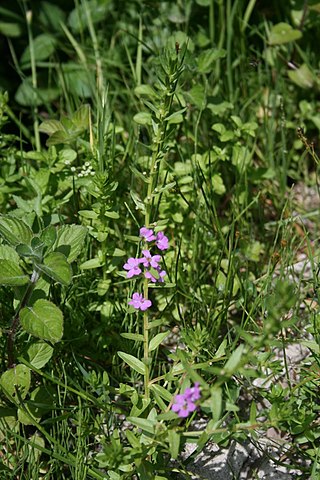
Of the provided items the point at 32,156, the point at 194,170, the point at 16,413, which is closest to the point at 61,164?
the point at 32,156

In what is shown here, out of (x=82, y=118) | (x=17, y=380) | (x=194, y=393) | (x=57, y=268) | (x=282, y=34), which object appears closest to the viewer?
(x=194, y=393)

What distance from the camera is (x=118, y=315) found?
81.3 inches

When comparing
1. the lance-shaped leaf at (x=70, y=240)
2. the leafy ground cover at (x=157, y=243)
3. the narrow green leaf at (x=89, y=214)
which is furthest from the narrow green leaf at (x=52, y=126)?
the lance-shaped leaf at (x=70, y=240)

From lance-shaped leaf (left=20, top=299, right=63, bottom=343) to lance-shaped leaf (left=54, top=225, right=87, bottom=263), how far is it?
15 cm

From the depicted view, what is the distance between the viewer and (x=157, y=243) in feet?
5.48

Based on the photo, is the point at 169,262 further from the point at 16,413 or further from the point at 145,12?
the point at 145,12

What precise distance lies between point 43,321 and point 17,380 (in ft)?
0.68

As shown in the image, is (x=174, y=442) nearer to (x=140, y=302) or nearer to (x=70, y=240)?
(x=140, y=302)

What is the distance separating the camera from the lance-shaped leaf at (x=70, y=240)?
1.82 m

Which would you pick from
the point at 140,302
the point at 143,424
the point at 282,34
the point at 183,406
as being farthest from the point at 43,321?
the point at 282,34

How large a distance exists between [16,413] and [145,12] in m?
1.80

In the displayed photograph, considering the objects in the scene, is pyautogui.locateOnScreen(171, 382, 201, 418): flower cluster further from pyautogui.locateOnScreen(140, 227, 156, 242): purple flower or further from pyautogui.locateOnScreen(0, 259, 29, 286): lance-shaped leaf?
pyautogui.locateOnScreen(0, 259, 29, 286): lance-shaped leaf

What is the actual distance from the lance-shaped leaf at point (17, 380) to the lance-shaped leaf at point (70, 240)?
31 cm

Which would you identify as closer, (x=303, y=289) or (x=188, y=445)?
(x=188, y=445)
